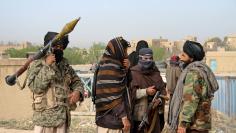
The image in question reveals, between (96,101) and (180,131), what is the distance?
898 mm

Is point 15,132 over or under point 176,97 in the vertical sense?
under

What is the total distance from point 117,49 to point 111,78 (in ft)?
0.98

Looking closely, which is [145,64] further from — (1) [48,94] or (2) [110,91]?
(1) [48,94]

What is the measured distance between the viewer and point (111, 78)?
4426 mm

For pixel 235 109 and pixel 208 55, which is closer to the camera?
pixel 235 109

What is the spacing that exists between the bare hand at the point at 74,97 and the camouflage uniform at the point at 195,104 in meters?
1.06

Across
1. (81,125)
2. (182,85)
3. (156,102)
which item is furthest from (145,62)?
(81,125)

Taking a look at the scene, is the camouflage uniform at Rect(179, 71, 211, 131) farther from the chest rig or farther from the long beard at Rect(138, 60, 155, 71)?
the chest rig

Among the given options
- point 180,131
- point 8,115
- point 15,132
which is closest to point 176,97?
point 180,131

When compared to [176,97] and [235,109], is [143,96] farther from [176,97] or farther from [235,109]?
[235,109]

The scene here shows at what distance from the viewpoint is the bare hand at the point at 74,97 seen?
4508 mm

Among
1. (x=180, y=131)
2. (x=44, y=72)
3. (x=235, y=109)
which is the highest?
(x=44, y=72)

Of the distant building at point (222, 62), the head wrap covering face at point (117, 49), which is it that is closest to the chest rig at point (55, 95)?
the head wrap covering face at point (117, 49)

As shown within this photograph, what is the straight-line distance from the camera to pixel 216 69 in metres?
25.2
